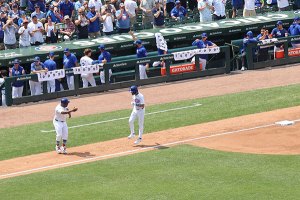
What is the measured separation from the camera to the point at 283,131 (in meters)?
25.2

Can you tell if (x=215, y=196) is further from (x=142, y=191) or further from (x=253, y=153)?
(x=253, y=153)

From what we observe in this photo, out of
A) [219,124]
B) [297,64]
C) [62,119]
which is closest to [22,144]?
[62,119]

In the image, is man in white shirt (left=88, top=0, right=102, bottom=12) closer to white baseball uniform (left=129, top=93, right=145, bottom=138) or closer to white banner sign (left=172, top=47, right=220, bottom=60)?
white banner sign (left=172, top=47, right=220, bottom=60)

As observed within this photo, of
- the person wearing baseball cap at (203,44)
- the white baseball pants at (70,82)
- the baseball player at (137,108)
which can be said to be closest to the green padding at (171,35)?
the person wearing baseball cap at (203,44)

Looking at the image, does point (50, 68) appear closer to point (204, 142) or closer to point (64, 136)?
point (64, 136)

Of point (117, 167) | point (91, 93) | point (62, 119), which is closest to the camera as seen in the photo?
point (117, 167)

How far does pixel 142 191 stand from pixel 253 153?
4.79 m

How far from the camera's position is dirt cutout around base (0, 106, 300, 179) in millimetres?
23062

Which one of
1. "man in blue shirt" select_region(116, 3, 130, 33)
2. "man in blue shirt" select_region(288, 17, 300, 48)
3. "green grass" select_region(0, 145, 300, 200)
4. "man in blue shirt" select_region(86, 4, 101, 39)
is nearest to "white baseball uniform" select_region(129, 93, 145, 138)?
"green grass" select_region(0, 145, 300, 200)

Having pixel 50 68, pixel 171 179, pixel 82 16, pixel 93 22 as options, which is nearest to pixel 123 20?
pixel 93 22

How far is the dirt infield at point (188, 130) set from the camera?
23.4m

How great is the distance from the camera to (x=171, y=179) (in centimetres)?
2019

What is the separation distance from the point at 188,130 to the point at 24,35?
926 centimetres

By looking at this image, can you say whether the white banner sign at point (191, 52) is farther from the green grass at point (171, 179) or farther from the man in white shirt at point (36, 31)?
the green grass at point (171, 179)
